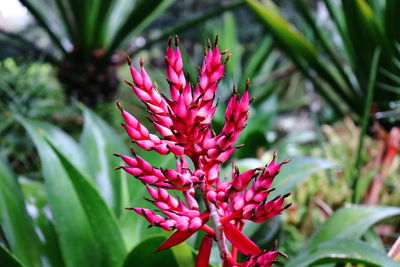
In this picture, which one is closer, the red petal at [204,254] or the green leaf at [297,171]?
the red petal at [204,254]

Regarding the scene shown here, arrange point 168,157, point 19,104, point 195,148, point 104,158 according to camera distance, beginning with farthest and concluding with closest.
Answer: point 19,104
point 104,158
point 168,157
point 195,148

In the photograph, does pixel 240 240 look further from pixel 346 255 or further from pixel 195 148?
pixel 346 255

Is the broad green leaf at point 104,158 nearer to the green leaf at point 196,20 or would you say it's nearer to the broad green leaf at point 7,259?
the broad green leaf at point 7,259

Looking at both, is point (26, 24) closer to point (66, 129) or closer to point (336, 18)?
point (66, 129)

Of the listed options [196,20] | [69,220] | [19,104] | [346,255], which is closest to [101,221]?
[69,220]

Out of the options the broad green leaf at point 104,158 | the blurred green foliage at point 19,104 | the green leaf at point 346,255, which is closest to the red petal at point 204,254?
the green leaf at point 346,255

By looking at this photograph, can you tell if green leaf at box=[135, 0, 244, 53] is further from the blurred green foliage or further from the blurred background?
the blurred green foliage

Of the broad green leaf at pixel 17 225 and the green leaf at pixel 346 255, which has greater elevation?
the broad green leaf at pixel 17 225
